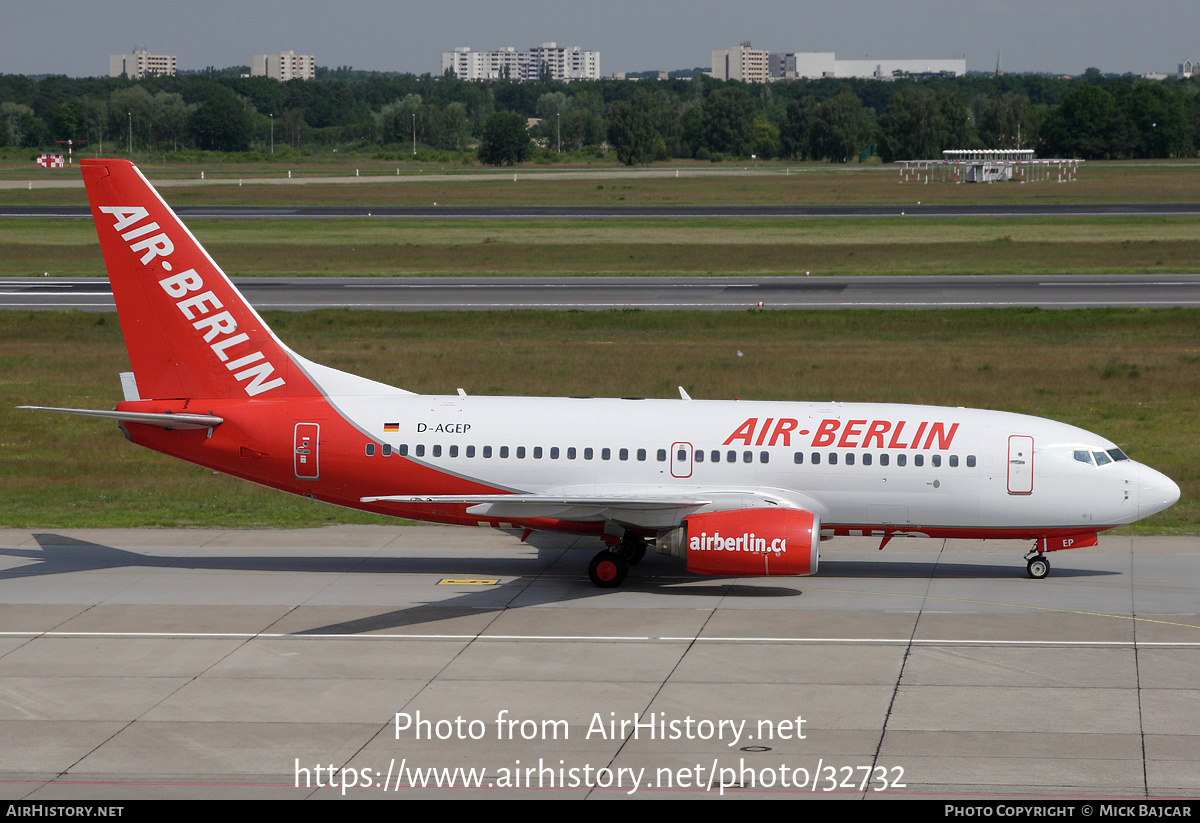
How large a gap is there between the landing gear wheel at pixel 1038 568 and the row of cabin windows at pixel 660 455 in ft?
9.78

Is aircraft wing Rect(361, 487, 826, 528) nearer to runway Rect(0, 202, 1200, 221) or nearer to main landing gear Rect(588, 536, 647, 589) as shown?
main landing gear Rect(588, 536, 647, 589)

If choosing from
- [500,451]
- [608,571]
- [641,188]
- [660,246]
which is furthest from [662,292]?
[641,188]

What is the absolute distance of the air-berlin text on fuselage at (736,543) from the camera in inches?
1014

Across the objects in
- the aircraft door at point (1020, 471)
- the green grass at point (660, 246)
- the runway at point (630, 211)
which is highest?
the runway at point (630, 211)

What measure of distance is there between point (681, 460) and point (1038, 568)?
8.30 m

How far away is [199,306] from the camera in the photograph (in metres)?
28.5

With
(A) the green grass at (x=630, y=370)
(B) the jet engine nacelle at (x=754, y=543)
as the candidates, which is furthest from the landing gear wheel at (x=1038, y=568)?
(A) the green grass at (x=630, y=370)

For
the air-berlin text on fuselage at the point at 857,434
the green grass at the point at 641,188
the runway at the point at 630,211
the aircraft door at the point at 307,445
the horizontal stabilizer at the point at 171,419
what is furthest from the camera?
the green grass at the point at 641,188

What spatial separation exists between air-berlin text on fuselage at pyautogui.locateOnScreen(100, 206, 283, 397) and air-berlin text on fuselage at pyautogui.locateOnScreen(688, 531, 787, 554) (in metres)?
9.99

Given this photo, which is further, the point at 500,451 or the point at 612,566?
the point at 500,451

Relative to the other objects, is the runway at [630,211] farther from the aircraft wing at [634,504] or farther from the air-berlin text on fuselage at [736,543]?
the air-berlin text on fuselage at [736,543]

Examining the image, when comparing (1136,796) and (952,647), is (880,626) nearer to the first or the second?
(952,647)

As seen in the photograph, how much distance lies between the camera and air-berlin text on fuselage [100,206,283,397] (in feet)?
92.5

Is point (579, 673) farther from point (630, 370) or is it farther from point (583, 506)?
point (630, 370)
